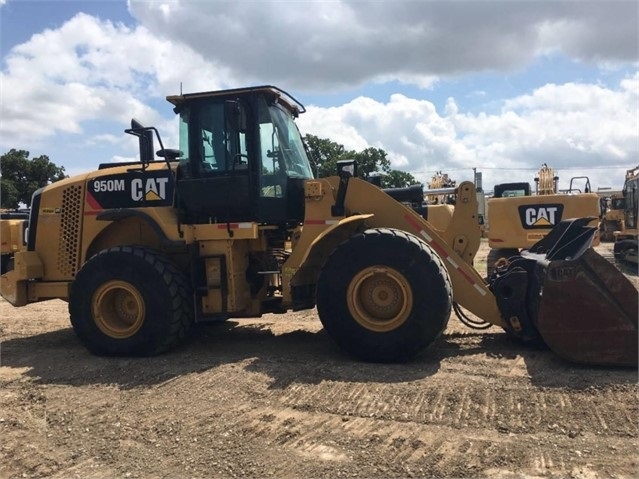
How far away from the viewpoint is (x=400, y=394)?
4.58 metres

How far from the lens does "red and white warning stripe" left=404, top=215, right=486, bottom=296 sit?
228 inches

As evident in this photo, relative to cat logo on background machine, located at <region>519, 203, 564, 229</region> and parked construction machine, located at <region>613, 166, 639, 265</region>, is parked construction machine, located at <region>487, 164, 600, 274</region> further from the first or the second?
parked construction machine, located at <region>613, 166, 639, 265</region>

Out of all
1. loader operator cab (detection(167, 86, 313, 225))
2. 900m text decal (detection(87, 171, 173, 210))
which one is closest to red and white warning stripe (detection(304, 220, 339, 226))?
loader operator cab (detection(167, 86, 313, 225))

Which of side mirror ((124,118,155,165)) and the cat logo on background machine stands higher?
side mirror ((124,118,155,165))

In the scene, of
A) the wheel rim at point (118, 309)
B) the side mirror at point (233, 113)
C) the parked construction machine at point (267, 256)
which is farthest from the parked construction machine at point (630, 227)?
the wheel rim at point (118, 309)

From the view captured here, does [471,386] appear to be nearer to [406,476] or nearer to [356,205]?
[406,476]

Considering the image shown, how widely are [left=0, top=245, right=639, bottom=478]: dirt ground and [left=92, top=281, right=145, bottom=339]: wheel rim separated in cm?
37

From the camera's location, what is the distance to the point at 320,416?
4262 mm

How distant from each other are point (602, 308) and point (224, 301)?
3756mm

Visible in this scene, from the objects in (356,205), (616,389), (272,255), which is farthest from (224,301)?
(616,389)

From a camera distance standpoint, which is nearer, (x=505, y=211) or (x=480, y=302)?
(x=480, y=302)

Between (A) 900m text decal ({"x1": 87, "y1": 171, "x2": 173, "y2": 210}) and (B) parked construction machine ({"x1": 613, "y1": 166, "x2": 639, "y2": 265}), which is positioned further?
(B) parked construction machine ({"x1": 613, "y1": 166, "x2": 639, "y2": 265})

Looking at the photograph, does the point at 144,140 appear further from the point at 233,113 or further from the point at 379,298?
the point at 379,298

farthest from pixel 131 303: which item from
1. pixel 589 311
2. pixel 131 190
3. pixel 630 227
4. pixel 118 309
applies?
pixel 630 227
